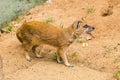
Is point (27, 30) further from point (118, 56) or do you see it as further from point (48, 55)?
point (118, 56)

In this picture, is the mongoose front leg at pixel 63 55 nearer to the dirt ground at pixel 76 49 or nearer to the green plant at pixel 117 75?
the dirt ground at pixel 76 49

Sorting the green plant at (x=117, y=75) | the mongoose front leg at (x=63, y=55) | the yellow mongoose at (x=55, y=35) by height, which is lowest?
the green plant at (x=117, y=75)

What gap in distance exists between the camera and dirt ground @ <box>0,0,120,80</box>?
24.7ft

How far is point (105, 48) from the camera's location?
8.22m

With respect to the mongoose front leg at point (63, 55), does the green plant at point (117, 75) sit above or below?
below

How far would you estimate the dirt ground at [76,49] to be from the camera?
7.52m

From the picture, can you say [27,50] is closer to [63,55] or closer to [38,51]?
[38,51]

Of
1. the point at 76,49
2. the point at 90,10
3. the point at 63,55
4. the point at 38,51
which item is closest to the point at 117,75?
the point at 63,55

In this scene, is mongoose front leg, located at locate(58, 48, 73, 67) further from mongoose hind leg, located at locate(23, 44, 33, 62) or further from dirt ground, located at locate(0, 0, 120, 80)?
mongoose hind leg, located at locate(23, 44, 33, 62)

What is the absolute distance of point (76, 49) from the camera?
328 inches

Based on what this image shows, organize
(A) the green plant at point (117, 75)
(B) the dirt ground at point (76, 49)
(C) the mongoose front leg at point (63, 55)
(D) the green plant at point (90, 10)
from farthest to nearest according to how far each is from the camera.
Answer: (D) the green plant at point (90, 10) → (C) the mongoose front leg at point (63, 55) → (B) the dirt ground at point (76, 49) → (A) the green plant at point (117, 75)

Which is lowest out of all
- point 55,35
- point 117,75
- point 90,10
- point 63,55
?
point 117,75

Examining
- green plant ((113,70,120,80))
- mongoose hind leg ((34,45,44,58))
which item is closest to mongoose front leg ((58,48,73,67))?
mongoose hind leg ((34,45,44,58))

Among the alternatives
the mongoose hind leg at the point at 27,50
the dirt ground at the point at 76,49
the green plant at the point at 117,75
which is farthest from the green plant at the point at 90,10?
the green plant at the point at 117,75
